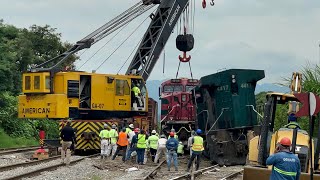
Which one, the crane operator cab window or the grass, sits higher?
the crane operator cab window

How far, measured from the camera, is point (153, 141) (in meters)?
25.9

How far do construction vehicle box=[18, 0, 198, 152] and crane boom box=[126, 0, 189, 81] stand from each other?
5 cm

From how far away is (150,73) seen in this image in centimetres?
3362

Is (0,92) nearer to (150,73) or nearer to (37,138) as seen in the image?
(37,138)

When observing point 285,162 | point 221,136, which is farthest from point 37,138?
point 285,162

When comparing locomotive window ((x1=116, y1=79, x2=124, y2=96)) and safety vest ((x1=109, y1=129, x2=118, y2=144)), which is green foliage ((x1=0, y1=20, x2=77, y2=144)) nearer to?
locomotive window ((x1=116, y1=79, x2=124, y2=96))

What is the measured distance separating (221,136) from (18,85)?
88.3 ft

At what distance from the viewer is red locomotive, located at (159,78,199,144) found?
31.5 metres

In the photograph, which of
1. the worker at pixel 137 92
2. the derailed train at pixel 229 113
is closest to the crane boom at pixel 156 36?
the worker at pixel 137 92

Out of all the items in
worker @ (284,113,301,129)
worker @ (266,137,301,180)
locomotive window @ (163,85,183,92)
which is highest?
locomotive window @ (163,85,183,92)

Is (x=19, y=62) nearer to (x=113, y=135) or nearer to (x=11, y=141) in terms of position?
(x=11, y=141)

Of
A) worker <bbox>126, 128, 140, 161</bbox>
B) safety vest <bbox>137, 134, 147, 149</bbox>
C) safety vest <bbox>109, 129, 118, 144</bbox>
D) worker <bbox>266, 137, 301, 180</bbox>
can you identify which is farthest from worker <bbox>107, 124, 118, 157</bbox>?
worker <bbox>266, 137, 301, 180</bbox>

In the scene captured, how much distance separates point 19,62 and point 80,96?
2400 centimetres

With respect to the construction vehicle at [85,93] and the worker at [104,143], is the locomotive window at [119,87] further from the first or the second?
the worker at [104,143]
